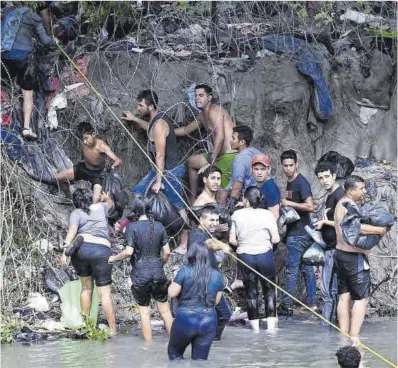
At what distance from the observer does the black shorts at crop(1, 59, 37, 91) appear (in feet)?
48.6

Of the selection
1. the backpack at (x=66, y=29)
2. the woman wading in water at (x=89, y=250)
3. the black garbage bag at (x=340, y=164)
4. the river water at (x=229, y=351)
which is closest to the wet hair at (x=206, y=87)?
the black garbage bag at (x=340, y=164)

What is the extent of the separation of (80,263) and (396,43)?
6626 millimetres

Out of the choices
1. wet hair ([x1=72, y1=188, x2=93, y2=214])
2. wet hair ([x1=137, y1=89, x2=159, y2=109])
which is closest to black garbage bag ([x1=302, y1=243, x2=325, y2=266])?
wet hair ([x1=72, y1=188, x2=93, y2=214])

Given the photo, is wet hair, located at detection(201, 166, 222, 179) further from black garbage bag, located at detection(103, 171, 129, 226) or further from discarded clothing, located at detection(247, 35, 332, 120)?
discarded clothing, located at detection(247, 35, 332, 120)

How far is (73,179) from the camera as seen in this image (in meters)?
15.0

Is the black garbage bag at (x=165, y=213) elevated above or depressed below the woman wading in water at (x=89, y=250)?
above

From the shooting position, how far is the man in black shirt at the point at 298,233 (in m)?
13.8

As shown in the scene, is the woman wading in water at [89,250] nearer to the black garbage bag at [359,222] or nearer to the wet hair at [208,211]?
the wet hair at [208,211]

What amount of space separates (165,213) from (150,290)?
233cm

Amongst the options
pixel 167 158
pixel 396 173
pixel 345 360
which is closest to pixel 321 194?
pixel 396 173

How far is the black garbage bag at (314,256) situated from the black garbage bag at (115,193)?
266 centimetres

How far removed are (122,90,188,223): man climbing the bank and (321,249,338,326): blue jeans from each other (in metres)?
2.07

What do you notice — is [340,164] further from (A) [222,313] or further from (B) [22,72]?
(B) [22,72]

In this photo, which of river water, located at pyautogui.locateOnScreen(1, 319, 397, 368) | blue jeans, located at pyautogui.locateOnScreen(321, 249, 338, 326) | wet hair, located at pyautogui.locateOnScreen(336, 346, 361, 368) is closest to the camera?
wet hair, located at pyautogui.locateOnScreen(336, 346, 361, 368)
